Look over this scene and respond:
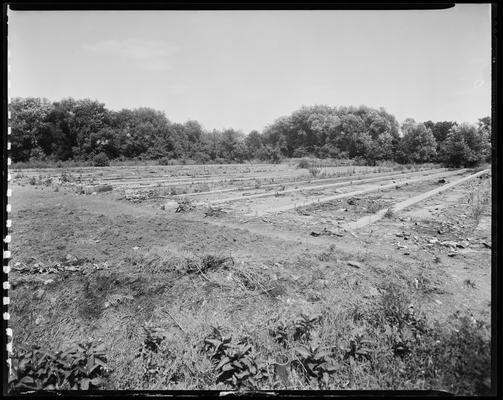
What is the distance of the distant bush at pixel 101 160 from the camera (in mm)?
7488

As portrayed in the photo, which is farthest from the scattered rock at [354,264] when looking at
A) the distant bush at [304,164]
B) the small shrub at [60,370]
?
the distant bush at [304,164]

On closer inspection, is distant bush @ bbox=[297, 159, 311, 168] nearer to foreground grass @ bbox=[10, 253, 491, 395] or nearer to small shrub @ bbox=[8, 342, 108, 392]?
foreground grass @ bbox=[10, 253, 491, 395]

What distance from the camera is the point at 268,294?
11.5 ft

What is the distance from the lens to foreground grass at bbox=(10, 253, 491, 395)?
8.11ft

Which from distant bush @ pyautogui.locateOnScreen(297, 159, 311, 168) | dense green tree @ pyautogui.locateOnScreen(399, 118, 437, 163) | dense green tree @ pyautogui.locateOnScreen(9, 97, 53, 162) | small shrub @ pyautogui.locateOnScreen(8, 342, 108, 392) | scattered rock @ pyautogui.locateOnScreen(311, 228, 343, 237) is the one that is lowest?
small shrub @ pyautogui.locateOnScreen(8, 342, 108, 392)

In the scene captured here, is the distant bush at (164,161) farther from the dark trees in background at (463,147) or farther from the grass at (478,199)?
the grass at (478,199)

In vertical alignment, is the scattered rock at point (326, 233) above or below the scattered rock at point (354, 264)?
above

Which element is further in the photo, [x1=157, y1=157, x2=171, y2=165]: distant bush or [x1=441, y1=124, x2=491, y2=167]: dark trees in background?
[x1=157, y1=157, x2=171, y2=165]: distant bush

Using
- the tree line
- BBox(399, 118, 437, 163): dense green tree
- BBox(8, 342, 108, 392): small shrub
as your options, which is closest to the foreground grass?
BBox(8, 342, 108, 392): small shrub

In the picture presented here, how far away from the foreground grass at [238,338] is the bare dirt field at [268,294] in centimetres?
1

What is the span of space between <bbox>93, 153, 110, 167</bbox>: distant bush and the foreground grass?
14.2ft

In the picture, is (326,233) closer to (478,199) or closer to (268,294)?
(268,294)

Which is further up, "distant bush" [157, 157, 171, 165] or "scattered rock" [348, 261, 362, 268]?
"distant bush" [157, 157, 171, 165]
